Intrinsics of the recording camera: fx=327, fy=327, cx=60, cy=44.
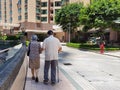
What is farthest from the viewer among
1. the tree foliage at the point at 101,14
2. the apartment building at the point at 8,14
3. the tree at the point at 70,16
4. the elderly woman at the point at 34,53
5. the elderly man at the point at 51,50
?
the apartment building at the point at 8,14

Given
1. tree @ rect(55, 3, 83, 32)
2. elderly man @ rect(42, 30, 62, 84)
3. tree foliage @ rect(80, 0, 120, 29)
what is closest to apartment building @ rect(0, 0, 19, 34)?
tree @ rect(55, 3, 83, 32)

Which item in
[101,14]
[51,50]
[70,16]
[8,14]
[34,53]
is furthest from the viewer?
[8,14]

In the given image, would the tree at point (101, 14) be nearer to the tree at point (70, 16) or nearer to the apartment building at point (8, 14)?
the tree at point (70, 16)

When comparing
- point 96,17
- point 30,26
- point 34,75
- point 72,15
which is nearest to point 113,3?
point 96,17

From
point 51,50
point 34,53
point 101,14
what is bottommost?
point 34,53

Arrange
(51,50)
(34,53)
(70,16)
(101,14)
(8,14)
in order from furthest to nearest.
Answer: (8,14) < (70,16) < (101,14) < (34,53) < (51,50)

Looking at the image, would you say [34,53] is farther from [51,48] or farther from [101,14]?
[101,14]

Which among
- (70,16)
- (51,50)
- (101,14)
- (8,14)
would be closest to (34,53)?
(51,50)

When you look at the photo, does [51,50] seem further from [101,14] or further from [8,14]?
[8,14]

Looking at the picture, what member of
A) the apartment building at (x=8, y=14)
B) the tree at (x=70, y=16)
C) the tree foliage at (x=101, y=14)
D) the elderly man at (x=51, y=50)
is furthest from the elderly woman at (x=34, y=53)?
the apartment building at (x=8, y=14)

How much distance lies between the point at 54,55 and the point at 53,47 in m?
0.28

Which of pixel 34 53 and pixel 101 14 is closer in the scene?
pixel 34 53

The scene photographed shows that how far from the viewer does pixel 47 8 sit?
9688 centimetres

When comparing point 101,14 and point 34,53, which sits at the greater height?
point 101,14
